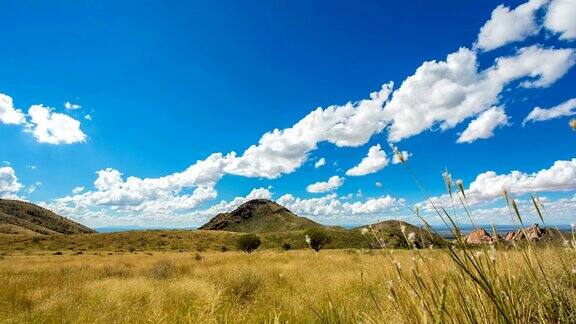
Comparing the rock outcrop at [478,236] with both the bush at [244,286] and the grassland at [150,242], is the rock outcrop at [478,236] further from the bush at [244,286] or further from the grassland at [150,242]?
the grassland at [150,242]

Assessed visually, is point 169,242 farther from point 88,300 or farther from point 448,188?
point 448,188

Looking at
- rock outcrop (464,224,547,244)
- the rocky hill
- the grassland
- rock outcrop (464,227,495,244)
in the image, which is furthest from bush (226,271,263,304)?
the grassland

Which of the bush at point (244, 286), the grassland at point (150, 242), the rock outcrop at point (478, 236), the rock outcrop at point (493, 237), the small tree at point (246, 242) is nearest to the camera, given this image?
the rock outcrop at point (478, 236)

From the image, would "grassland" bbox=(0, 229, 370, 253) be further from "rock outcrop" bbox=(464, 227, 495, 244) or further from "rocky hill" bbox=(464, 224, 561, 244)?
"rock outcrop" bbox=(464, 227, 495, 244)

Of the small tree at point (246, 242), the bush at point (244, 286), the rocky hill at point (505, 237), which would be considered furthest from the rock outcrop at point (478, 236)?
the small tree at point (246, 242)

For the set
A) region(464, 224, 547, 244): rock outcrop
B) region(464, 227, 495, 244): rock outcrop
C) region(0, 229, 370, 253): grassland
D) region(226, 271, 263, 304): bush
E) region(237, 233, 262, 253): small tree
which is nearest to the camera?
region(464, 227, 495, 244): rock outcrop

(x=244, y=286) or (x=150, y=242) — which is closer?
(x=244, y=286)

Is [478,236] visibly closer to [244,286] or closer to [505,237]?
[505,237]

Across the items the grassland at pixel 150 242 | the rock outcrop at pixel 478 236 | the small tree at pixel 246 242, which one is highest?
the grassland at pixel 150 242

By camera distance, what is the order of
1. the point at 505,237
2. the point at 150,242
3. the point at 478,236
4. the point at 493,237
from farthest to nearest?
1. the point at 150,242
2. the point at 505,237
3. the point at 493,237
4. the point at 478,236

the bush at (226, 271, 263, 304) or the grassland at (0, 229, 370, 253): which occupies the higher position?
the grassland at (0, 229, 370, 253)

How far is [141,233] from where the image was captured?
344 ft

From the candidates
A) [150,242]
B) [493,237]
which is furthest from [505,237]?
[150,242]

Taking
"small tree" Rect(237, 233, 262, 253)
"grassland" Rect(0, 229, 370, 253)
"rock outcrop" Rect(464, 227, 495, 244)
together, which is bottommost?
"rock outcrop" Rect(464, 227, 495, 244)
